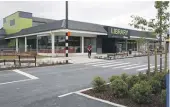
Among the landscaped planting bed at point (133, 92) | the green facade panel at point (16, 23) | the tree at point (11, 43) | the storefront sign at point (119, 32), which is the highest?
the green facade panel at point (16, 23)

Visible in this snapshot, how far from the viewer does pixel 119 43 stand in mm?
37562

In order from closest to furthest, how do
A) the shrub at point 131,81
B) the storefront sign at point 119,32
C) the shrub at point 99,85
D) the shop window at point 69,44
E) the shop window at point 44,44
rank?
the shrub at point 131,81
the shrub at point 99,85
the shop window at point 69,44
the shop window at point 44,44
the storefront sign at point 119,32

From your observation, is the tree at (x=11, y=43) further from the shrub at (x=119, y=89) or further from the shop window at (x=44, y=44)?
the shrub at (x=119, y=89)

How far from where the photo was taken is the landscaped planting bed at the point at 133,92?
5.42 meters

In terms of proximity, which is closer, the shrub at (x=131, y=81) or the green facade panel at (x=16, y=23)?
the shrub at (x=131, y=81)

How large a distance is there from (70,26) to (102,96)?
2109cm

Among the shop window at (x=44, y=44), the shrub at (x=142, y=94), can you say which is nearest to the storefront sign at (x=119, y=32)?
the shop window at (x=44, y=44)

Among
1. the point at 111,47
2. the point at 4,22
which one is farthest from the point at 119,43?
the point at 4,22

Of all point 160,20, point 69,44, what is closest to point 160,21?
point 160,20

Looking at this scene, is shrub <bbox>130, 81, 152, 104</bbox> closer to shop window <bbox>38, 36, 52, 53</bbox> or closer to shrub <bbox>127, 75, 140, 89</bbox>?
shrub <bbox>127, 75, 140, 89</bbox>

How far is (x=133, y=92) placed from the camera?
5.55 meters

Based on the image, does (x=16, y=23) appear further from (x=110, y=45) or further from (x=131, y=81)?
(x=131, y=81)

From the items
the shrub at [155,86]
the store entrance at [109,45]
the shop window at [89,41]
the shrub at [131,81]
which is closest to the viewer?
the shrub at [155,86]

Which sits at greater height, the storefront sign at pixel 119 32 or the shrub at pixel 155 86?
the storefront sign at pixel 119 32
